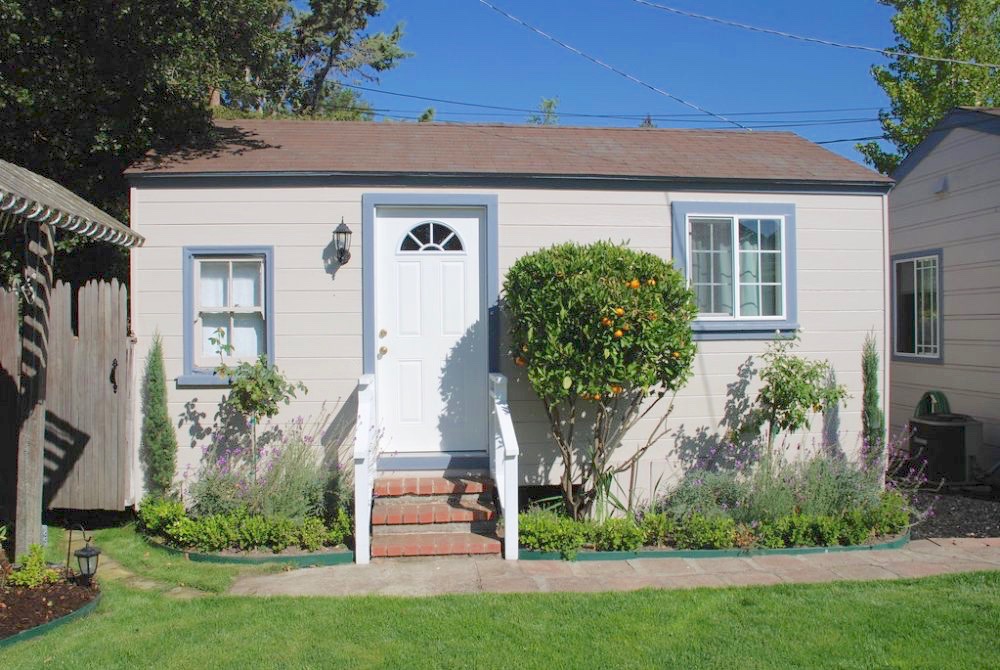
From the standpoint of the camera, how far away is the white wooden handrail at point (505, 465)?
5777mm

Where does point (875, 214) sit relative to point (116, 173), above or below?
below

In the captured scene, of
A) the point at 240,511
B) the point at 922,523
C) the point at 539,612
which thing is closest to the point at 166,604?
the point at 240,511

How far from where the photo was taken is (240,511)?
6.11 meters

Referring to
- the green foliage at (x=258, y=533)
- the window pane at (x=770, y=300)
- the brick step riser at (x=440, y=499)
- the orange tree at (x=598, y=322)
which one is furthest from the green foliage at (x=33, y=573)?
the window pane at (x=770, y=300)

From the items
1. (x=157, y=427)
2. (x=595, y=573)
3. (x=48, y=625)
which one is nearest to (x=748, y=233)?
(x=595, y=573)

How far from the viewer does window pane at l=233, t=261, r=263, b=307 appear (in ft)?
22.7

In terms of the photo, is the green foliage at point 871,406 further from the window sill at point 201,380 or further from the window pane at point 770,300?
the window sill at point 201,380

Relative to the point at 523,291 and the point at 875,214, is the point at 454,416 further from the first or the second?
the point at 875,214

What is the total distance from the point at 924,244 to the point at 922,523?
4.49 meters

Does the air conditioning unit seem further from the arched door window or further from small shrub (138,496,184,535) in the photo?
small shrub (138,496,184,535)

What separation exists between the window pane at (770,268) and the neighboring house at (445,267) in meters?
0.01

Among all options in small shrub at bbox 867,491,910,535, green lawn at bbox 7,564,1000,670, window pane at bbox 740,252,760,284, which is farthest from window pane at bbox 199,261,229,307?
small shrub at bbox 867,491,910,535

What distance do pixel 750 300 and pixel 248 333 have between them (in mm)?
4716

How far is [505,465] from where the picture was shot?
580 cm
